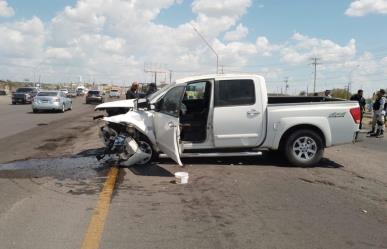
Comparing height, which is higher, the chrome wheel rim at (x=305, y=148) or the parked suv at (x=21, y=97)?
the chrome wheel rim at (x=305, y=148)

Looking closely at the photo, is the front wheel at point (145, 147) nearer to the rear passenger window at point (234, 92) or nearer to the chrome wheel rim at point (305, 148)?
the rear passenger window at point (234, 92)

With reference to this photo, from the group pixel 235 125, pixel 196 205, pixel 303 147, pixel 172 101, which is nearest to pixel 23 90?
pixel 172 101

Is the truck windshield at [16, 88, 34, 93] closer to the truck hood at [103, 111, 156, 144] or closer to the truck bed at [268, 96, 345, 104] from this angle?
the truck bed at [268, 96, 345, 104]

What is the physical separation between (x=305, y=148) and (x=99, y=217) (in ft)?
17.9

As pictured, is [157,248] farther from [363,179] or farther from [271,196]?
[363,179]

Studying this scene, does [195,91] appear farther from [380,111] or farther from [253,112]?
[380,111]

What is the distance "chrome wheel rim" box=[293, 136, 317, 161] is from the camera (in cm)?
1033

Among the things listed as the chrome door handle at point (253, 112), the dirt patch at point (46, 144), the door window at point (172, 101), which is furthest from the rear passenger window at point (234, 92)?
the dirt patch at point (46, 144)

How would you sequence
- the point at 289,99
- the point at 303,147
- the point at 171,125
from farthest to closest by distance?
1. the point at 289,99
2. the point at 303,147
3. the point at 171,125

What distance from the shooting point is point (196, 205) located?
6945 millimetres

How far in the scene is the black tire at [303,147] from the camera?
33.7ft

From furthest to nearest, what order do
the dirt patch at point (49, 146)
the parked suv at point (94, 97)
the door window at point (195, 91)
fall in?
1. the parked suv at point (94, 97)
2. the dirt patch at point (49, 146)
3. the door window at point (195, 91)

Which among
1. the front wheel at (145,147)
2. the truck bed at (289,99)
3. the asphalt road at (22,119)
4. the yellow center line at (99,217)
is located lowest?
the asphalt road at (22,119)

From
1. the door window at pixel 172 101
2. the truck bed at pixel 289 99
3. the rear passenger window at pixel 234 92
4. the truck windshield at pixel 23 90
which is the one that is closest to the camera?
the door window at pixel 172 101
